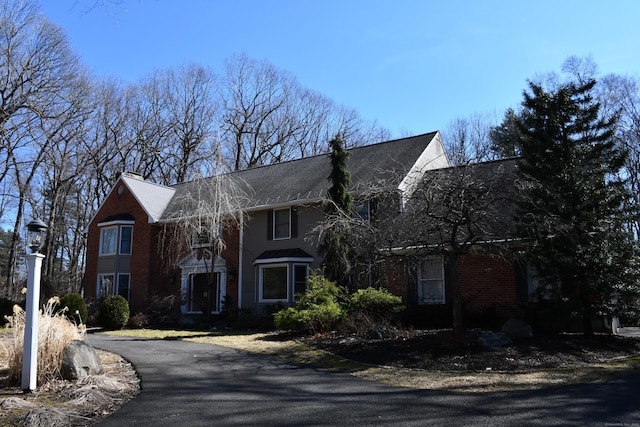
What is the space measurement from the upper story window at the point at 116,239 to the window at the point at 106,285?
123 centimetres

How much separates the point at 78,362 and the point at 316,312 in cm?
729

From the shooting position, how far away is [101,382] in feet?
27.0

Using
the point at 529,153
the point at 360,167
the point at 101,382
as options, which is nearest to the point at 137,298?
the point at 360,167

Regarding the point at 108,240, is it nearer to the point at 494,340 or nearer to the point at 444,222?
the point at 444,222

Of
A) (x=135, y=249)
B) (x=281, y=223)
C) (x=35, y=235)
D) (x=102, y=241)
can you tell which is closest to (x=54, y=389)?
(x=35, y=235)

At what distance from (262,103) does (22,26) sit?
63.0ft

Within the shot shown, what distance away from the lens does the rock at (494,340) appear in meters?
11.2

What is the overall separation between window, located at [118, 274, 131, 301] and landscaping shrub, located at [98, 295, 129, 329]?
5.20m

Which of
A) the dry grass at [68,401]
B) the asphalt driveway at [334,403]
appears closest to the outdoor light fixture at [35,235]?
the dry grass at [68,401]

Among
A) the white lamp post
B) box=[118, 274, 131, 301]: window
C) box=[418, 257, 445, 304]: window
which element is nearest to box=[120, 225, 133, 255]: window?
box=[118, 274, 131, 301]: window

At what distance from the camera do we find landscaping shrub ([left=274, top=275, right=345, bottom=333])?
14664mm

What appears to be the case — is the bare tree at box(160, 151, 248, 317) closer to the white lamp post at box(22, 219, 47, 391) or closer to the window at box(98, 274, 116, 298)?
the window at box(98, 274, 116, 298)

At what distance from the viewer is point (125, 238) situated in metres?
26.3

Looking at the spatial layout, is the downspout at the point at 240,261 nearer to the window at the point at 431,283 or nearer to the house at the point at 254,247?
the house at the point at 254,247
